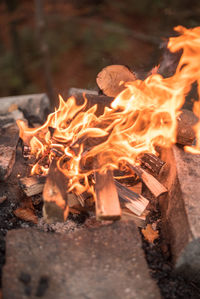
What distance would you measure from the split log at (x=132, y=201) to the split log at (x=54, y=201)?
51cm

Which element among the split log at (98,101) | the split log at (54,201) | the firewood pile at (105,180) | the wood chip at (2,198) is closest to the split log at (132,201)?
the firewood pile at (105,180)

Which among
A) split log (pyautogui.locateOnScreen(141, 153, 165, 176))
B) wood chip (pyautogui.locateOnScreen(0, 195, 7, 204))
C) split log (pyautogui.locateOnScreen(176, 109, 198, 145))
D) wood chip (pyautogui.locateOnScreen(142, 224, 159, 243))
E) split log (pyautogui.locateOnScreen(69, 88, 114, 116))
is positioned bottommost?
wood chip (pyautogui.locateOnScreen(142, 224, 159, 243))

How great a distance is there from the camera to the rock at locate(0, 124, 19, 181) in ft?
8.76

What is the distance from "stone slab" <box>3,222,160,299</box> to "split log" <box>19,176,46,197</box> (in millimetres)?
415

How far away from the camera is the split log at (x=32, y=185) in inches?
97.9

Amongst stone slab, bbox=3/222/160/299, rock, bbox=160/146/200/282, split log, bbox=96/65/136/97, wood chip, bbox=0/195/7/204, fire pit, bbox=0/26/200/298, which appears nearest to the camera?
stone slab, bbox=3/222/160/299

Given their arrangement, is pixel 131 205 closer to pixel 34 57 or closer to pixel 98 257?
pixel 98 257

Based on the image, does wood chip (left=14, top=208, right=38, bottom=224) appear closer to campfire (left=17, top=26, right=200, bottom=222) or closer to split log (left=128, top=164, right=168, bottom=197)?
campfire (left=17, top=26, right=200, bottom=222)

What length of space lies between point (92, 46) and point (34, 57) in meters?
1.78

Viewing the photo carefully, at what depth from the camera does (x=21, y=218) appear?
2.48 metres

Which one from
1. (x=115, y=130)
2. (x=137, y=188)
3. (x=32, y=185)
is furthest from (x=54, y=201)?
(x=115, y=130)

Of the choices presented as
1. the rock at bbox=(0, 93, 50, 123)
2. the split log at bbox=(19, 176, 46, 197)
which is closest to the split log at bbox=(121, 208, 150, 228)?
the split log at bbox=(19, 176, 46, 197)

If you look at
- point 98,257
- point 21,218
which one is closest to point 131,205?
point 98,257

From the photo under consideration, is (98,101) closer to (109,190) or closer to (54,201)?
(109,190)
